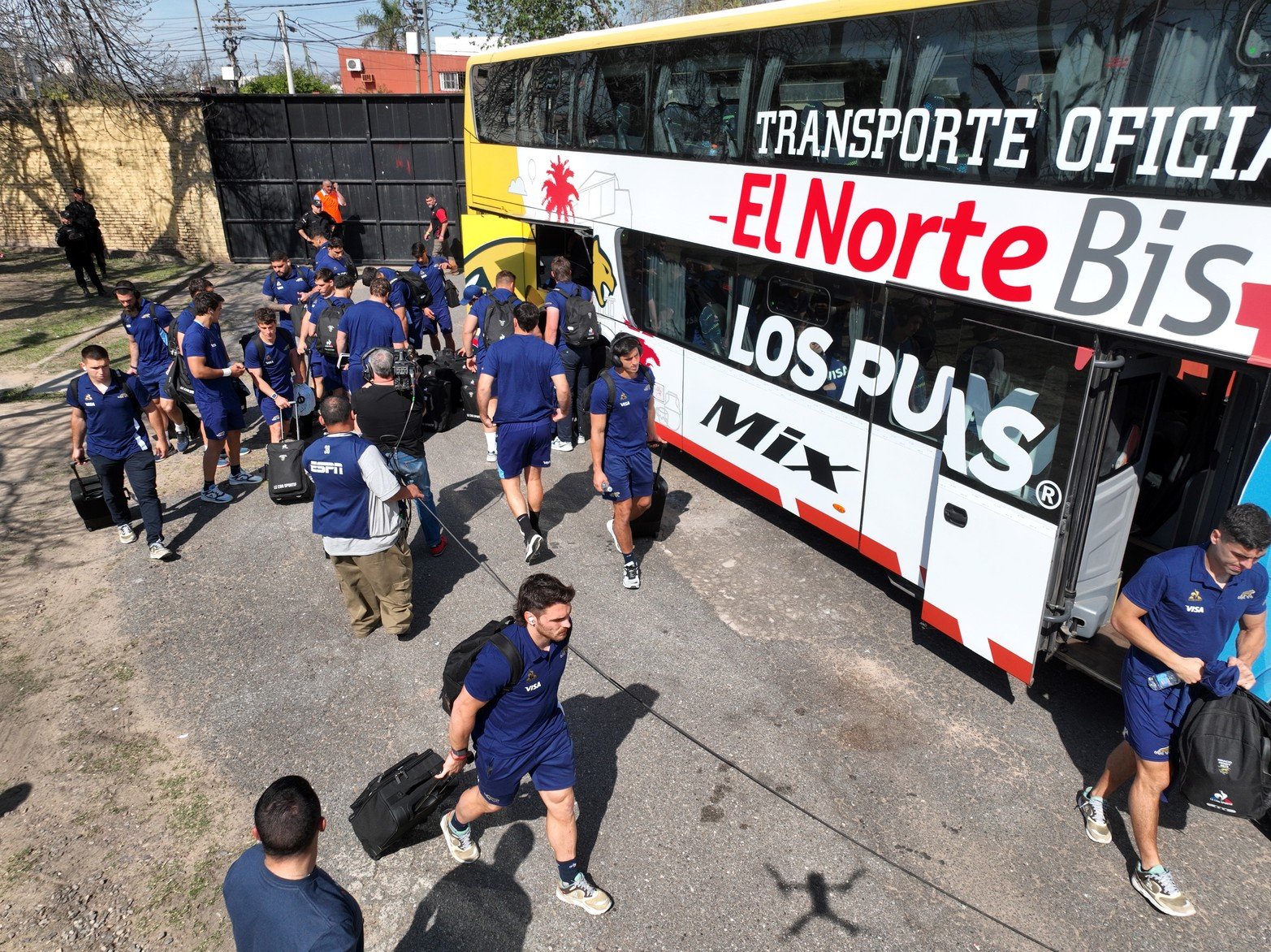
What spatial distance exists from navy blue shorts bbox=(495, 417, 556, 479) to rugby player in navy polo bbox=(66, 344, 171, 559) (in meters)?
2.84

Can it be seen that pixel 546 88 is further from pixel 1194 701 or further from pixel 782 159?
pixel 1194 701

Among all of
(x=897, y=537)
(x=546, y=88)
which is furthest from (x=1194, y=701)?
(x=546, y=88)

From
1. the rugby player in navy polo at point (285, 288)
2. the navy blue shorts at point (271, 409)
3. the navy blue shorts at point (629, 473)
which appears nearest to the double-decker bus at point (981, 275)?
the navy blue shorts at point (629, 473)

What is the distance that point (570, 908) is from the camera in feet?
12.5

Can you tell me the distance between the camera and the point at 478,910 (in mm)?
3803

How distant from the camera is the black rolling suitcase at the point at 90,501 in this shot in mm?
6980

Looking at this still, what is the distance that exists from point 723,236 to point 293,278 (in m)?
6.07

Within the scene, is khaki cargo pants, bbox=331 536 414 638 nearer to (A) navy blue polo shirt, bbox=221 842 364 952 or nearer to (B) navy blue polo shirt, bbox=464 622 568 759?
(B) navy blue polo shirt, bbox=464 622 568 759

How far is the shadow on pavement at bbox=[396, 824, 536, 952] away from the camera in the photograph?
3.65m

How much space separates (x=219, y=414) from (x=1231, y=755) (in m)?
7.85

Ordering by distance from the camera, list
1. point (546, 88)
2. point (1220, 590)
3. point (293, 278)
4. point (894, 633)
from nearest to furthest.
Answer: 1. point (1220, 590)
2. point (894, 633)
3. point (546, 88)
4. point (293, 278)

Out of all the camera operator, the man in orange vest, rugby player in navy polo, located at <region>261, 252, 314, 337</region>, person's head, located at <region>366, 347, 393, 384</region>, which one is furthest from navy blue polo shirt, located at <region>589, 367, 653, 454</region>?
the man in orange vest

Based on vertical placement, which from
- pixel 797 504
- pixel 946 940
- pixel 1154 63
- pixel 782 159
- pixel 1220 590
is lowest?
pixel 946 940

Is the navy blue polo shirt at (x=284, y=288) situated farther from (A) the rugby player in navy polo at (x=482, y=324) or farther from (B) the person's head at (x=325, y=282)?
(A) the rugby player in navy polo at (x=482, y=324)
